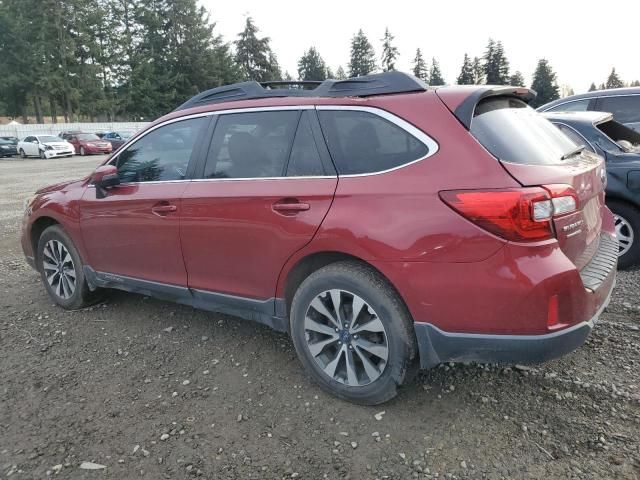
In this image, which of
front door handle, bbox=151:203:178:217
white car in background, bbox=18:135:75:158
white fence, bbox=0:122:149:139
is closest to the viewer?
front door handle, bbox=151:203:178:217

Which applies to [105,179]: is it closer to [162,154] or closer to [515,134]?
[162,154]

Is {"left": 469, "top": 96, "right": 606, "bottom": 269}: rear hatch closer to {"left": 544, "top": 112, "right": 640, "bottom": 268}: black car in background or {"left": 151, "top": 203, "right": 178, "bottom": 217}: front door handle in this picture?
{"left": 544, "top": 112, "right": 640, "bottom": 268}: black car in background

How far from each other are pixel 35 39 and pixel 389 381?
65.8 meters

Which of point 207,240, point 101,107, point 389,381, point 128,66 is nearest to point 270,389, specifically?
point 389,381

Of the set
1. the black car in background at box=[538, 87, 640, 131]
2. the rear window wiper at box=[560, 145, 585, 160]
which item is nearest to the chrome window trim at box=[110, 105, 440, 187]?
the rear window wiper at box=[560, 145, 585, 160]

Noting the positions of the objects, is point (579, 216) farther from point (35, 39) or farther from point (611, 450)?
point (35, 39)

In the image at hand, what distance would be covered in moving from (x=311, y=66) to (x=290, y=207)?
89.4m

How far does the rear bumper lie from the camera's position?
2354 mm

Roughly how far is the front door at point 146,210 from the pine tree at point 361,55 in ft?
279

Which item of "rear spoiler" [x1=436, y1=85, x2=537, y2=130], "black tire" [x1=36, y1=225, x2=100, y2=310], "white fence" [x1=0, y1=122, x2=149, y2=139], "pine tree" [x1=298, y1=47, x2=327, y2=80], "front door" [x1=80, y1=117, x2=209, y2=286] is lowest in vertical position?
"black tire" [x1=36, y1=225, x2=100, y2=310]

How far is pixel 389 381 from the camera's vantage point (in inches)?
107

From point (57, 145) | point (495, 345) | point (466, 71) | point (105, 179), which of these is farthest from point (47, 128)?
point (466, 71)

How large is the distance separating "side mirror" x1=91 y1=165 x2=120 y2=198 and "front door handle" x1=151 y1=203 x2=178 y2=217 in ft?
1.76

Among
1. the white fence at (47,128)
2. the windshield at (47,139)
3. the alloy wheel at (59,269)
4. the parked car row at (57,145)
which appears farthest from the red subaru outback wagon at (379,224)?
the white fence at (47,128)
